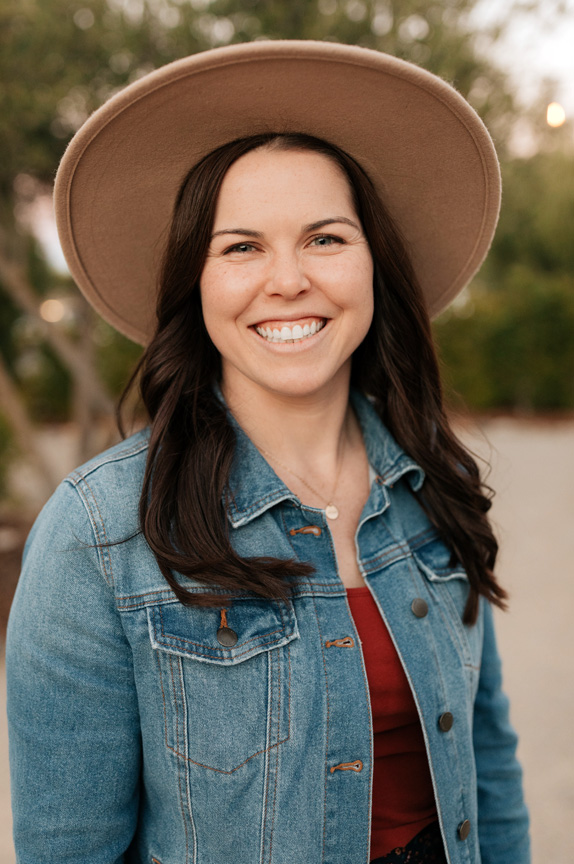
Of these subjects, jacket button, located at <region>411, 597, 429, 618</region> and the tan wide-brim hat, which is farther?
jacket button, located at <region>411, 597, 429, 618</region>

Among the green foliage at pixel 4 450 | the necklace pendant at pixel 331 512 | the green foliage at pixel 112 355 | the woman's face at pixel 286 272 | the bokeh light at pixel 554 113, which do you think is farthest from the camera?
the green foliage at pixel 112 355

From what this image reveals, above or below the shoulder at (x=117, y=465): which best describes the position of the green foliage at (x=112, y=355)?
above

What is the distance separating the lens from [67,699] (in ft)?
4.12

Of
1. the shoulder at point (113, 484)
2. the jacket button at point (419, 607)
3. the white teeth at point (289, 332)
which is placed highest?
the white teeth at point (289, 332)

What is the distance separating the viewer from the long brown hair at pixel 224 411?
1.39 meters

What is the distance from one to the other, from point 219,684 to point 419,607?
478 millimetres

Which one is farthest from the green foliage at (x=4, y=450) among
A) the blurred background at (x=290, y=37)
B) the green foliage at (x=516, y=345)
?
the green foliage at (x=516, y=345)

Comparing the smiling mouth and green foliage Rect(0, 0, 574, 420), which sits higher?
green foliage Rect(0, 0, 574, 420)

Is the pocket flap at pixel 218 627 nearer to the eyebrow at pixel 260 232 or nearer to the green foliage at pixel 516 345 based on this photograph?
the eyebrow at pixel 260 232

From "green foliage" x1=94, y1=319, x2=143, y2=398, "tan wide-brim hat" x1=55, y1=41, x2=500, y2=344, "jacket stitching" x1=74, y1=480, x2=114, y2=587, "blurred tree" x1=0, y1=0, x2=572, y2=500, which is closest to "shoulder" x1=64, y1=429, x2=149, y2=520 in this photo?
"jacket stitching" x1=74, y1=480, x2=114, y2=587

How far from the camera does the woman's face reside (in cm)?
146

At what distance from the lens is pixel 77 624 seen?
4.12ft

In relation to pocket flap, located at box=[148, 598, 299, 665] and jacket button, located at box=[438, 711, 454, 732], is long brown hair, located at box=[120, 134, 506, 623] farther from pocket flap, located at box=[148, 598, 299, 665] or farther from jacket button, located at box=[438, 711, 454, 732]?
jacket button, located at box=[438, 711, 454, 732]

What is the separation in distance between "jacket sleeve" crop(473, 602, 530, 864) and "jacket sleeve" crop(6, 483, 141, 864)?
0.91 metres
